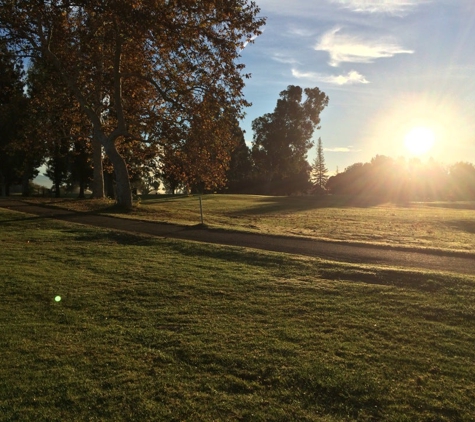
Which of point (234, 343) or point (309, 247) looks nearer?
point (234, 343)

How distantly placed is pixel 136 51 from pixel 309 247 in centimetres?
1285

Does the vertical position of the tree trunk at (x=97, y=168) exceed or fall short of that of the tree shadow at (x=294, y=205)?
it exceeds it

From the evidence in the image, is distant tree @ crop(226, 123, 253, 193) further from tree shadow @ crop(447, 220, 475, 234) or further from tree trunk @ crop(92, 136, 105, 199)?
tree shadow @ crop(447, 220, 475, 234)

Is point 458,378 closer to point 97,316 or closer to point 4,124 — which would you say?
point 97,316

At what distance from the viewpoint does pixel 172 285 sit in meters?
7.01

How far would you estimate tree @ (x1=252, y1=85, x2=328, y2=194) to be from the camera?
206 ft

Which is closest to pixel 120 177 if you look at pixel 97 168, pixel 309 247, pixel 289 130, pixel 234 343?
pixel 97 168

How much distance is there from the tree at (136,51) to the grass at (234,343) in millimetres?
10879

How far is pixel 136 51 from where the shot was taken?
18703 mm

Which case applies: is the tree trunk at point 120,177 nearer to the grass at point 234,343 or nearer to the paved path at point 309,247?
the paved path at point 309,247

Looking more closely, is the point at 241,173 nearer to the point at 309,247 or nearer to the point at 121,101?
the point at 121,101

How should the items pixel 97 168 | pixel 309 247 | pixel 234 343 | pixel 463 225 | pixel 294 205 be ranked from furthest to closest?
pixel 294 205, pixel 97 168, pixel 463 225, pixel 309 247, pixel 234 343

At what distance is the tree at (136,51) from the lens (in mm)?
15617

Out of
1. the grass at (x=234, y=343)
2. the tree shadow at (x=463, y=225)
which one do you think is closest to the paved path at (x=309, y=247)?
the grass at (x=234, y=343)
